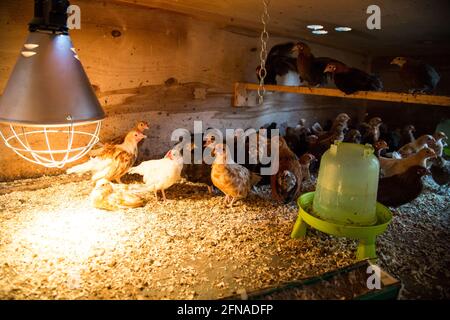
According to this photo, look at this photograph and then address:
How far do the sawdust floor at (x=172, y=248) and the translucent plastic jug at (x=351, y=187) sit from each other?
0.24 metres

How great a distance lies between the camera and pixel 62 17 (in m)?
1.36

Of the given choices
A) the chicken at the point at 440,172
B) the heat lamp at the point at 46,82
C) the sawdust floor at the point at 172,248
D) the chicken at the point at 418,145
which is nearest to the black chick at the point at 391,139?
the chicken at the point at 418,145

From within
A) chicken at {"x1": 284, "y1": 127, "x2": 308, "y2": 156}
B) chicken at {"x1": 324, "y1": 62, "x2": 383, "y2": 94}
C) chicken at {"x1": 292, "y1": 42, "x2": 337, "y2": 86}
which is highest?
chicken at {"x1": 292, "y1": 42, "x2": 337, "y2": 86}

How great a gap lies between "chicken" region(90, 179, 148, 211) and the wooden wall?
61 cm

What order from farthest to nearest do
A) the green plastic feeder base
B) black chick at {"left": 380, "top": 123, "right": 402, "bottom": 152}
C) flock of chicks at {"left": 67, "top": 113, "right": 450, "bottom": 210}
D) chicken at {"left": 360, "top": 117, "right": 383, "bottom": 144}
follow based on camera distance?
black chick at {"left": 380, "top": 123, "right": 402, "bottom": 152} → chicken at {"left": 360, "top": 117, "right": 383, "bottom": 144} → flock of chicks at {"left": 67, "top": 113, "right": 450, "bottom": 210} → the green plastic feeder base

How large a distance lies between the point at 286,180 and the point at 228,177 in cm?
42

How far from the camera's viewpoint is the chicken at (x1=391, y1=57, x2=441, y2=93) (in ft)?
8.03

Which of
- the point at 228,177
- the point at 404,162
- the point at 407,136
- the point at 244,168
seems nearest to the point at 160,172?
the point at 228,177

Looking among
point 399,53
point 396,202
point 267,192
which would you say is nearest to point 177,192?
point 267,192

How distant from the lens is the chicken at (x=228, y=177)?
2246 mm

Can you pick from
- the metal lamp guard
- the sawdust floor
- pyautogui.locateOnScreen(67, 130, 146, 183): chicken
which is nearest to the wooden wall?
the metal lamp guard

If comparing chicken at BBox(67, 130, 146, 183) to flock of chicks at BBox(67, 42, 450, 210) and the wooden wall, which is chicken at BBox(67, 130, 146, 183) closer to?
flock of chicks at BBox(67, 42, 450, 210)

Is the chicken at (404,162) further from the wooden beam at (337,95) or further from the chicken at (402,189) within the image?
the wooden beam at (337,95)

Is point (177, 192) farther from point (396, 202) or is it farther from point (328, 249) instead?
point (396, 202)
